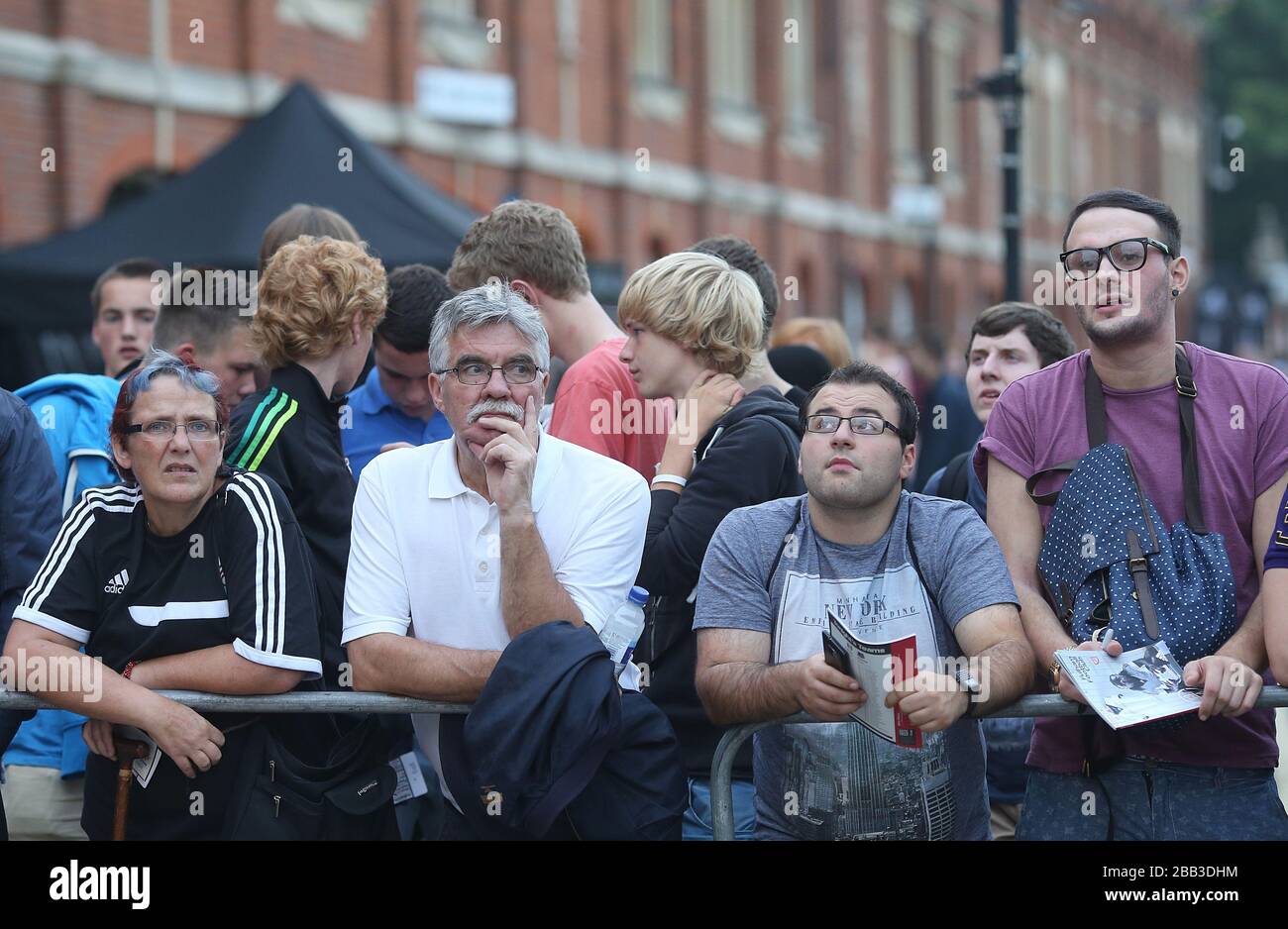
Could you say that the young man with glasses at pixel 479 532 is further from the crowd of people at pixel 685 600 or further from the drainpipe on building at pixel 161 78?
the drainpipe on building at pixel 161 78

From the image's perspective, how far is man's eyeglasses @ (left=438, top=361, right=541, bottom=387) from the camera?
418 cm

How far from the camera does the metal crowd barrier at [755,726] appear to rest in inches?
149

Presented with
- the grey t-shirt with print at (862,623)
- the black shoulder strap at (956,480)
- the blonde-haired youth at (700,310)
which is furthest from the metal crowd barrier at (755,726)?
the black shoulder strap at (956,480)

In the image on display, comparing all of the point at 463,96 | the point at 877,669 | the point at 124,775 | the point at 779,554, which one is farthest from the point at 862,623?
the point at 463,96

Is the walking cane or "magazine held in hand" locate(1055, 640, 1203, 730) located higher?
"magazine held in hand" locate(1055, 640, 1203, 730)

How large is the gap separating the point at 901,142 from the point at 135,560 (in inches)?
1179

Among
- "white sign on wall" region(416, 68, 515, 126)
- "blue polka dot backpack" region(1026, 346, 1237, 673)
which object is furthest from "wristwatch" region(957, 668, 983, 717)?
"white sign on wall" region(416, 68, 515, 126)

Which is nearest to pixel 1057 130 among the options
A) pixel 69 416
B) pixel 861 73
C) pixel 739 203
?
pixel 861 73

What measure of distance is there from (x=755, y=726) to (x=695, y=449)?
941 millimetres

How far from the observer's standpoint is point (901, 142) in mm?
32656

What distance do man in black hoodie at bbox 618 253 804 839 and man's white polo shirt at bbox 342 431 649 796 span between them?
7.6 inches

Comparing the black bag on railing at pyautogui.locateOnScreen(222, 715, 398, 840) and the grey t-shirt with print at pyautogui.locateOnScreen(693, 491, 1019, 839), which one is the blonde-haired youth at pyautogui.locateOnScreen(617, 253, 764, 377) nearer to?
the grey t-shirt with print at pyautogui.locateOnScreen(693, 491, 1019, 839)
